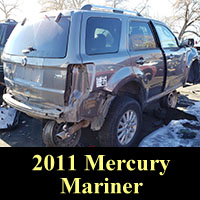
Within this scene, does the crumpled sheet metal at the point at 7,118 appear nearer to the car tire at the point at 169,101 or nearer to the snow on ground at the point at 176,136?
the snow on ground at the point at 176,136

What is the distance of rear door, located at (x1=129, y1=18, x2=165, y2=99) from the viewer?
129 inches

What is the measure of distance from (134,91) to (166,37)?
5.51 feet

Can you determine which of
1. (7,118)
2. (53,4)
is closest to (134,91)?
(7,118)

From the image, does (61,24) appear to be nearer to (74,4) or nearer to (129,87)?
(129,87)

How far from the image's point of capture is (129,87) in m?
3.35

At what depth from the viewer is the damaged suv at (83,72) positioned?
2.48m

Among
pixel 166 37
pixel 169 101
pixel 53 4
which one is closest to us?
pixel 166 37

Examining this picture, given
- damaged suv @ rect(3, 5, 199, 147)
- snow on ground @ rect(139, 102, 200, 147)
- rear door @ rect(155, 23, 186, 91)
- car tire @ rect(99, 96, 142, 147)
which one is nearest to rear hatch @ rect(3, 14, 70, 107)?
damaged suv @ rect(3, 5, 199, 147)

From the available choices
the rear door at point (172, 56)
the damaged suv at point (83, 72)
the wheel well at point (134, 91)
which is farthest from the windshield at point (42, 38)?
the rear door at point (172, 56)

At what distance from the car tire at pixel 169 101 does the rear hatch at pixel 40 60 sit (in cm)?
311

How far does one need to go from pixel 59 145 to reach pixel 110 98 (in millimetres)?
940

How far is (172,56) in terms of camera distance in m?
4.24

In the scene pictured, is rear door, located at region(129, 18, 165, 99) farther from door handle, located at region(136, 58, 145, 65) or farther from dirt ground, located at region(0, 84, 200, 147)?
dirt ground, located at region(0, 84, 200, 147)

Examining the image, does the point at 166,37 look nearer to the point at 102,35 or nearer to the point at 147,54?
the point at 147,54
